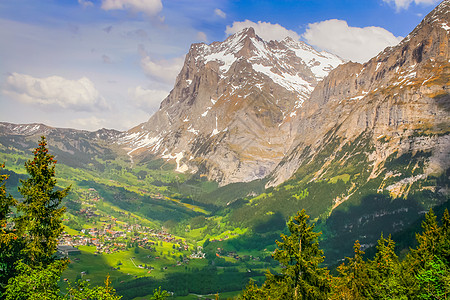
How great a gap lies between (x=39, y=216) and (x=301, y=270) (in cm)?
2578

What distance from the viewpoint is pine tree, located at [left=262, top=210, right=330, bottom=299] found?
122 feet

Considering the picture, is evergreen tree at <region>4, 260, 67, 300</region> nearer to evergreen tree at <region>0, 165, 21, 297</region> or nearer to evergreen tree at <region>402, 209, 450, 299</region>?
evergreen tree at <region>0, 165, 21, 297</region>

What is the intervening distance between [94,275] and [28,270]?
6692 inches

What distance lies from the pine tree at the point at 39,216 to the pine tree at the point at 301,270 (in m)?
21.8

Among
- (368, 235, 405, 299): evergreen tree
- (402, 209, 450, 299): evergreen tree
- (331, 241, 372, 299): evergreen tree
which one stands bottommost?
(331, 241, 372, 299): evergreen tree

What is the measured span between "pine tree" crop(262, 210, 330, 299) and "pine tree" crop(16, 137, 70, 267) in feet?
71.7

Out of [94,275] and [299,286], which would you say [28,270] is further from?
[94,275]

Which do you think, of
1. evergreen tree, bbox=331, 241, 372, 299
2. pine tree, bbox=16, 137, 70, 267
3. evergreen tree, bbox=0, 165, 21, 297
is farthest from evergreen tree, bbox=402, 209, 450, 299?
evergreen tree, bbox=0, 165, 21, 297

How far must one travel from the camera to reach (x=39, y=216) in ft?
116

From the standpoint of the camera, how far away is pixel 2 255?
3503 centimetres

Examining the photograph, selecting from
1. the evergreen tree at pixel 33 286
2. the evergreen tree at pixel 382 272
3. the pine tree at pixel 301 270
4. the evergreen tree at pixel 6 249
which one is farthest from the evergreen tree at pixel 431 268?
the evergreen tree at pixel 6 249

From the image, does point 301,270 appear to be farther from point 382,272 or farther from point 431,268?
point 382,272

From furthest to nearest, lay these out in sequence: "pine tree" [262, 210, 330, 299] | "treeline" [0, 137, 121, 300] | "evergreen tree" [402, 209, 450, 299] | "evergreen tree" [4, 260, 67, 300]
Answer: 1. "pine tree" [262, 210, 330, 299]
2. "treeline" [0, 137, 121, 300]
3. "evergreen tree" [402, 209, 450, 299]
4. "evergreen tree" [4, 260, 67, 300]

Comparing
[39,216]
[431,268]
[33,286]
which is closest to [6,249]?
[39,216]
